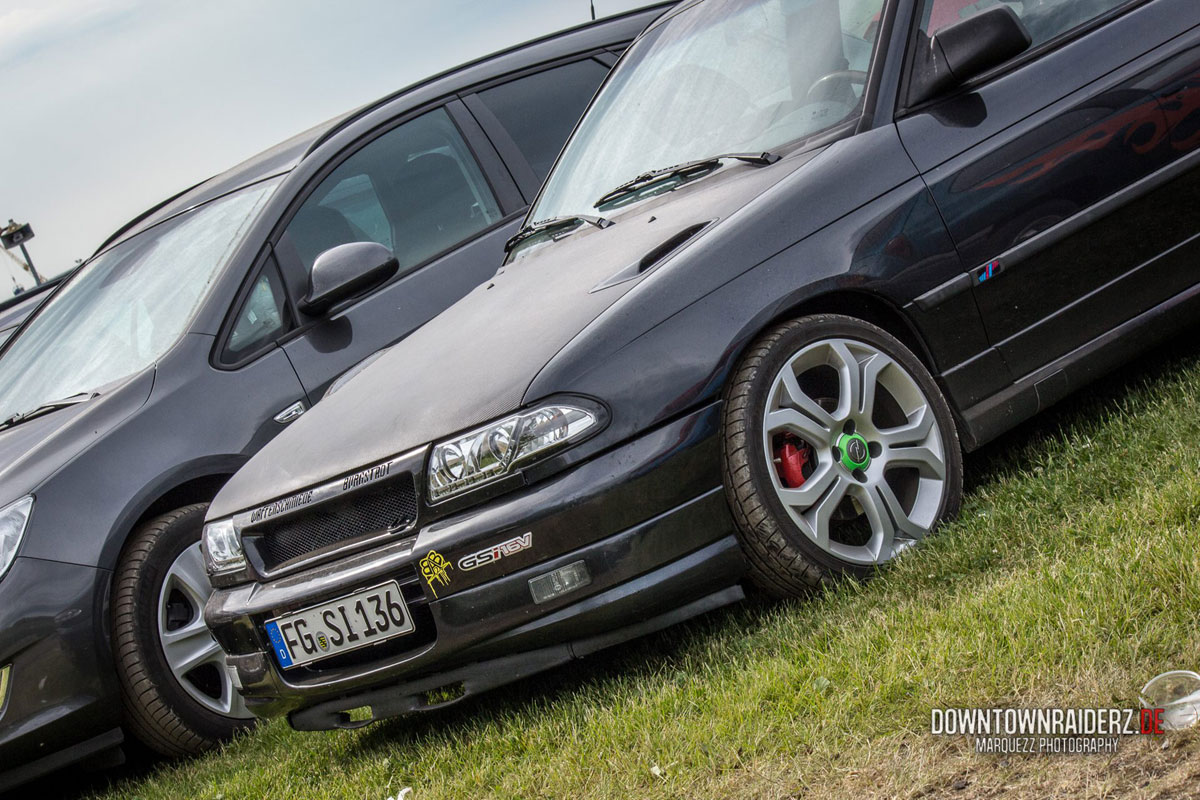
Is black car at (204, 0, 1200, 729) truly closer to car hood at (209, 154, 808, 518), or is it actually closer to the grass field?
car hood at (209, 154, 808, 518)

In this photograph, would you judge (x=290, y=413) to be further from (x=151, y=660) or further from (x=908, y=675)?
(x=908, y=675)

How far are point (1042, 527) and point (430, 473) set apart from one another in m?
1.59

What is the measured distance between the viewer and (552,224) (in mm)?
4824

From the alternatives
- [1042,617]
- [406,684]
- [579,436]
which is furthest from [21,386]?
[1042,617]

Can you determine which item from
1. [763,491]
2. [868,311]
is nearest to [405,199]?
[868,311]

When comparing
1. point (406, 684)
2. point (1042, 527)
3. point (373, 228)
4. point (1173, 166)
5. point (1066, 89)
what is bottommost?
point (1042, 527)

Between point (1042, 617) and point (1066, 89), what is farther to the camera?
point (1066, 89)

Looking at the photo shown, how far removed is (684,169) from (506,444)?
141cm

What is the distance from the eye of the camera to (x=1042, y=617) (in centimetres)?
286

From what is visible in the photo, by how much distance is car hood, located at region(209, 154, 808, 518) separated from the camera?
11.7 feet

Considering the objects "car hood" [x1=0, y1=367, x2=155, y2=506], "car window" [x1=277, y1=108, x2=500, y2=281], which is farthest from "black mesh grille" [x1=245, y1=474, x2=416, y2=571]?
"car window" [x1=277, y1=108, x2=500, y2=281]

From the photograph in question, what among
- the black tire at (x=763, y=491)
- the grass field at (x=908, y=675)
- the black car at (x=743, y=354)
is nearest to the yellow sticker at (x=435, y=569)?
the black car at (x=743, y=354)

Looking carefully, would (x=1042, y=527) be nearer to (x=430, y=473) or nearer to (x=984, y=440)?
(x=984, y=440)

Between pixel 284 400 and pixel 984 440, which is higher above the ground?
pixel 284 400
